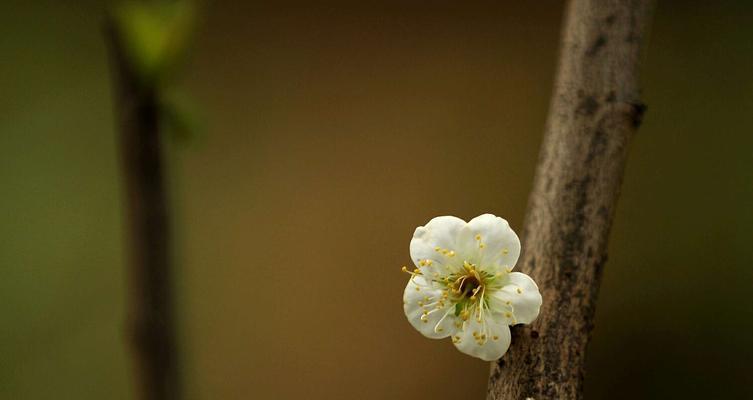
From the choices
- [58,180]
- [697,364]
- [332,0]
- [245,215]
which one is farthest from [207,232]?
[697,364]

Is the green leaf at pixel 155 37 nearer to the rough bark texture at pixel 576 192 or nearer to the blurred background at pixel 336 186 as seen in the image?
the rough bark texture at pixel 576 192

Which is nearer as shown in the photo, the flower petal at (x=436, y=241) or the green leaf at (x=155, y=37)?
the flower petal at (x=436, y=241)

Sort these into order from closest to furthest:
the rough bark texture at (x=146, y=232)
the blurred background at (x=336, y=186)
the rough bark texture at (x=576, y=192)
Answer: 1. the rough bark texture at (x=576, y=192)
2. the rough bark texture at (x=146, y=232)
3. the blurred background at (x=336, y=186)

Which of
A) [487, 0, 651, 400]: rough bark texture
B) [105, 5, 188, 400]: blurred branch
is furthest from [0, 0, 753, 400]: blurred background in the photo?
[487, 0, 651, 400]: rough bark texture

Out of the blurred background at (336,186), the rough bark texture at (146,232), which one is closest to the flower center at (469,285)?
the rough bark texture at (146,232)

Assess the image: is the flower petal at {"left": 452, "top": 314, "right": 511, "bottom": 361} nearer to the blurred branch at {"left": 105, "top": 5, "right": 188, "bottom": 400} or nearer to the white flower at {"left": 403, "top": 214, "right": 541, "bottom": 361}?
the white flower at {"left": 403, "top": 214, "right": 541, "bottom": 361}

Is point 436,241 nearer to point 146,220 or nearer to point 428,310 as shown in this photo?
point 428,310
